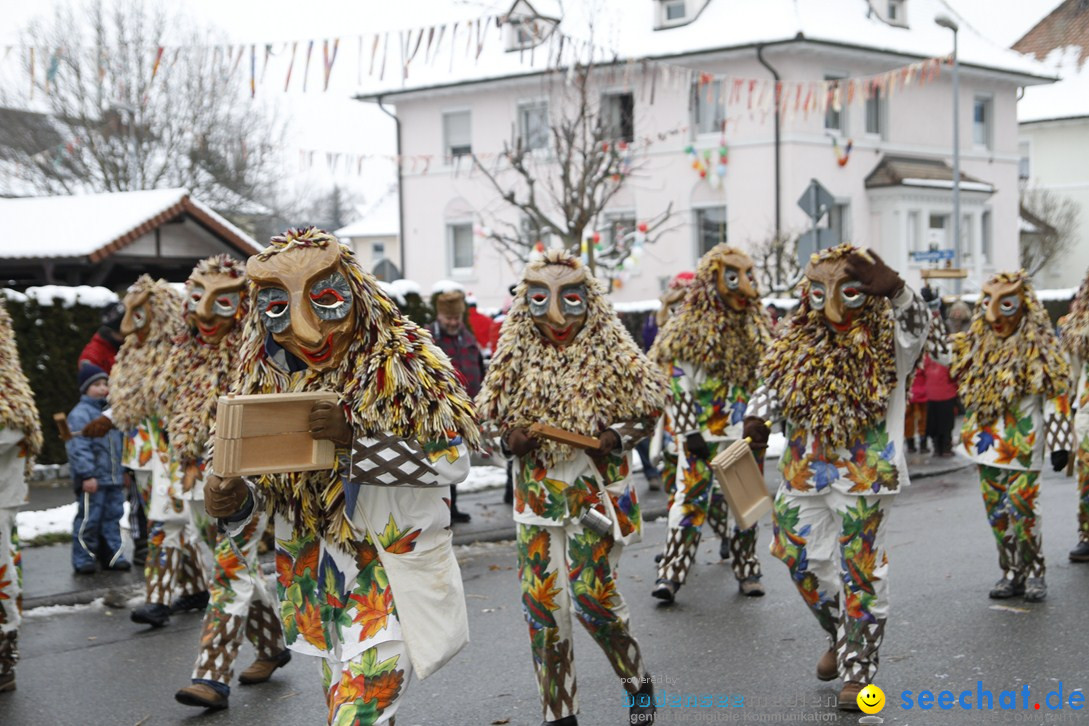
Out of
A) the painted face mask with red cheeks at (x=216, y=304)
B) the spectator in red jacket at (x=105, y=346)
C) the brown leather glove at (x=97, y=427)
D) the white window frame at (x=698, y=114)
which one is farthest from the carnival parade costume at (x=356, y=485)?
the white window frame at (x=698, y=114)

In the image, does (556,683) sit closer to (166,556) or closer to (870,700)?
(870,700)

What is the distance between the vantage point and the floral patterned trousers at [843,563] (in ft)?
18.9

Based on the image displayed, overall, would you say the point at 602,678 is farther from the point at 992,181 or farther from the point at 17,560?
the point at 992,181

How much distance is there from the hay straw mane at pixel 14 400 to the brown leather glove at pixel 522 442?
257cm

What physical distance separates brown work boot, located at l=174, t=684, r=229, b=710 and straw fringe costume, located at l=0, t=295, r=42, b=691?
1.09 m

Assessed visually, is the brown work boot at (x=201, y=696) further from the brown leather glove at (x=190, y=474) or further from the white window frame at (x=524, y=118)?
the white window frame at (x=524, y=118)

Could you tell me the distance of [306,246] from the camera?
427cm

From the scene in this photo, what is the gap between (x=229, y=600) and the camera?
20.4ft

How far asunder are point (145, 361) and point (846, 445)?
14.4 ft

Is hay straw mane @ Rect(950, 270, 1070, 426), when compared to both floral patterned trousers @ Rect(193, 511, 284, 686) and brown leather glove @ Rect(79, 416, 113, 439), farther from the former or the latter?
brown leather glove @ Rect(79, 416, 113, 439)

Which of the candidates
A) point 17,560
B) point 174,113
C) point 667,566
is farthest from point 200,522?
point 174,113

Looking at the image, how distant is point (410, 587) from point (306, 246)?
1191 mm

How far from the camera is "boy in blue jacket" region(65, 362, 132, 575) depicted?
925cm

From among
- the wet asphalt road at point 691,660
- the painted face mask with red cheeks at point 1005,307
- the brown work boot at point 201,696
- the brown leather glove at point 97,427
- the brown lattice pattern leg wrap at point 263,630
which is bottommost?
the wet asphalt road at point 691,660
